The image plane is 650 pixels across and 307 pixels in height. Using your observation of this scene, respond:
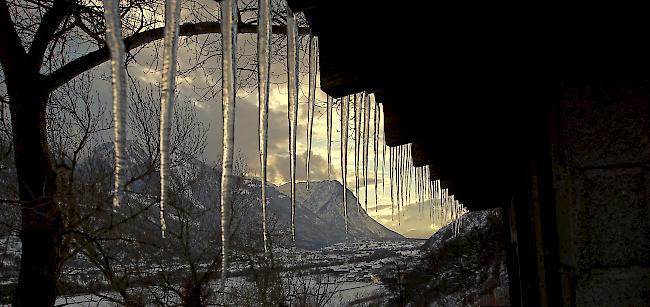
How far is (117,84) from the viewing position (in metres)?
1.11

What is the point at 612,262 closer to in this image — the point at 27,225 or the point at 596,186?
the point at 596,186

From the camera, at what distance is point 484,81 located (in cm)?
186

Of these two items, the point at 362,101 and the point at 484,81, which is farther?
the point at 362,101

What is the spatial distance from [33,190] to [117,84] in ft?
18.7

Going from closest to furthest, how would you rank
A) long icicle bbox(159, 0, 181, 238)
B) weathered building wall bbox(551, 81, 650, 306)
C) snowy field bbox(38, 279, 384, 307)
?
long icicle bbox(159, 0, 181, 238), weathered building wall bbox(551, 81, 650, 306), snowy field bbox(38, 279, 384, 307)

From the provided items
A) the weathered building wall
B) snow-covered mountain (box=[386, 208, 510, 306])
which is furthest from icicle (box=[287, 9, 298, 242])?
snow-covered mountain (box=[386, 208, 510, 306])

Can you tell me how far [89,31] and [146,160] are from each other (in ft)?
19.5

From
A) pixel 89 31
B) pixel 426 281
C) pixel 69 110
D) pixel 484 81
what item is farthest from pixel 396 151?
pixel 426 281

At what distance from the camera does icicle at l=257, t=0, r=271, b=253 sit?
1439mm

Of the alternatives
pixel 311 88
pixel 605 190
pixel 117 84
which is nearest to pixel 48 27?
pixel 311 88

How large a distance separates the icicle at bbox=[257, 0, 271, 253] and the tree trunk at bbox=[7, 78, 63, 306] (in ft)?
16.0

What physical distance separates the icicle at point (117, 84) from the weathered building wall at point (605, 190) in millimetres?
1547

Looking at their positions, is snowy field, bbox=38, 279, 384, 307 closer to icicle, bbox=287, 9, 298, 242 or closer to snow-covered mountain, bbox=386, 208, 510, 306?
icicle, bbox=287, 9, 298, 242

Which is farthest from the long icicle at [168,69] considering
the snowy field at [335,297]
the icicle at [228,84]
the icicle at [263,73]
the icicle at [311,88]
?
the snowy field at [335,297]
